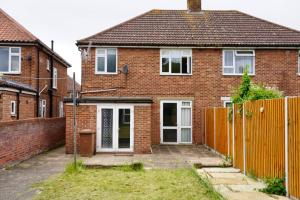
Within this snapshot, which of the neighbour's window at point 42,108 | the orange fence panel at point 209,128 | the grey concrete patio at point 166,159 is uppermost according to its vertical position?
the neighbour's window at point 42,108

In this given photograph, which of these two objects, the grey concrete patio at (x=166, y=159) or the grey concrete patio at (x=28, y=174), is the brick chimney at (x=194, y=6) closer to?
the grey concrete patio at (x=166, y=159)

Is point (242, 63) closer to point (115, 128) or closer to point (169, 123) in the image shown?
point (169, 123)

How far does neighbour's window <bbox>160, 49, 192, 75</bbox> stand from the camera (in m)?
21.0

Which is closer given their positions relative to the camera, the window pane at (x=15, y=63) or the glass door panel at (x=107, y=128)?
the glass door panel at (x=107, y=128)

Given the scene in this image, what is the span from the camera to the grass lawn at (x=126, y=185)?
27.3 ft

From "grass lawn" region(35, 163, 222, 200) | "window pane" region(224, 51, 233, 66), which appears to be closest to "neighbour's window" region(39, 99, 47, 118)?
"window pane" region(224, 51, 233, 66)

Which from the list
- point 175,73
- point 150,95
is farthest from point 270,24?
point 150,95

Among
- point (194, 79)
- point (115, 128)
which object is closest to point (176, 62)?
point (194, 79)

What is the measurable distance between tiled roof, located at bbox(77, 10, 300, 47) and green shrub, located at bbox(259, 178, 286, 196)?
525 inches

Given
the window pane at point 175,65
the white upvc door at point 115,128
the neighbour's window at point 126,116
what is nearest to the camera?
the white upvc door at point 115,128

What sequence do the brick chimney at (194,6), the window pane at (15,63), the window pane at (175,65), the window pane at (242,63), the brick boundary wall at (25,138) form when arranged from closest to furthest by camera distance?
the brick boundary wall at (25,138), the window pane at (175,65), the window pane at (242,63), the window pane at (15,63), the brick chimney at (194,6)

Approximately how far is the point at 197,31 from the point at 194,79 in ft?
9.90

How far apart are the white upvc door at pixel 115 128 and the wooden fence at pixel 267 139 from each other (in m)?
4.54

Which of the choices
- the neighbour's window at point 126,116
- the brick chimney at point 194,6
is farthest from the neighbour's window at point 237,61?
the neighbour's window at point 126,116
